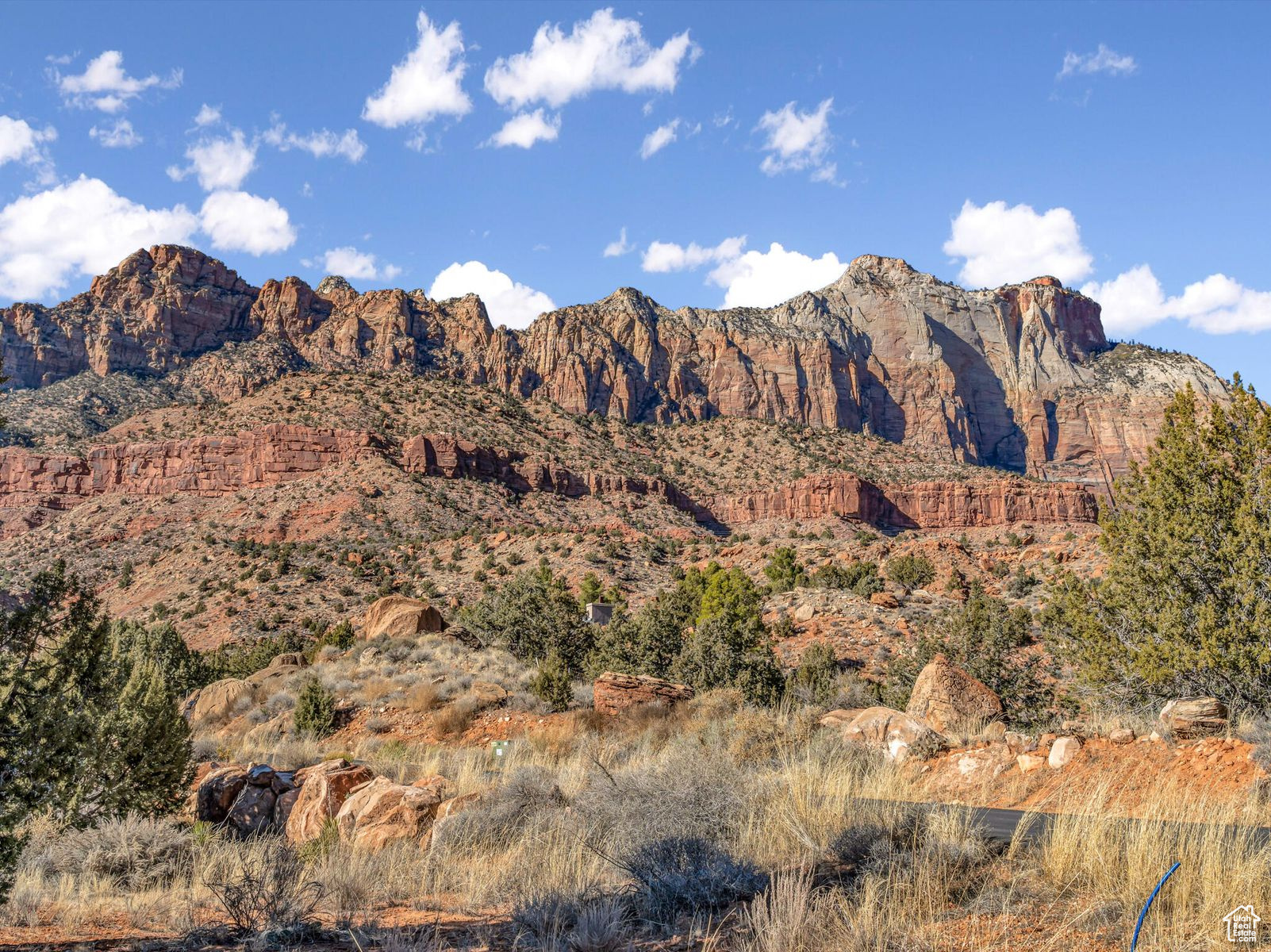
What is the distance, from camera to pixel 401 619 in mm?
30172

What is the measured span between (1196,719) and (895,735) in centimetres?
364

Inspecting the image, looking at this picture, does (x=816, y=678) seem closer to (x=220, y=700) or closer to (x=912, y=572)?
(x=220, y=700)

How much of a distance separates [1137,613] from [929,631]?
641 inches

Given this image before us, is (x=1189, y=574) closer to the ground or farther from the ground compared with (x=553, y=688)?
farther from the ground

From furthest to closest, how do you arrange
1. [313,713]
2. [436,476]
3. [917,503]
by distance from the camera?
[917,503], [436,476], [313,713]

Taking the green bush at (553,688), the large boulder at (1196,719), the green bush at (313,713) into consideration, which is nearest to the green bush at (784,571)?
the green bush at (553,688)

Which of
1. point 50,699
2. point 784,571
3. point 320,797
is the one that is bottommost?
point 320,797

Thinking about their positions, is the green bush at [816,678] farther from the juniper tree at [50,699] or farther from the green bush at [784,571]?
the juniper tree at [50,699]

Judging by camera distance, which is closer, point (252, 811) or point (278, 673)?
point (252, 811)

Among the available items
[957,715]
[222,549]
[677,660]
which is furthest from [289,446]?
[957,715]

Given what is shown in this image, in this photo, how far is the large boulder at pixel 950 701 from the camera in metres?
11.9

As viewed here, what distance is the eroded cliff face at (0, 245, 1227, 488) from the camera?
408 feet

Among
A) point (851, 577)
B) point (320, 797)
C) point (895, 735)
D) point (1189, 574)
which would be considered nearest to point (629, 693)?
point (895, 735)

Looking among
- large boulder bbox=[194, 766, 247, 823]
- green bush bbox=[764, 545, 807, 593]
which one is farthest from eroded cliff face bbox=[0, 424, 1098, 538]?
large boulder bbox=[194, 766, 247, 823]
